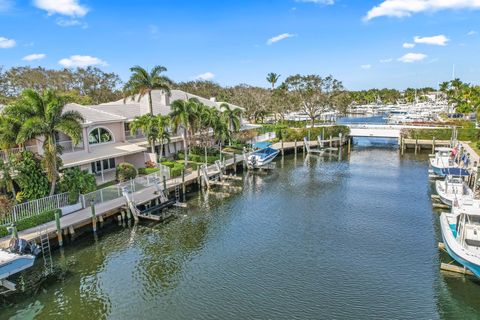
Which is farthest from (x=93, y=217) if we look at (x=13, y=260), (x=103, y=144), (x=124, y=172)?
(x=103, y=144)

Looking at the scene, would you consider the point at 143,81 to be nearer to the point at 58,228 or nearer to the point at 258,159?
the point at 258,159

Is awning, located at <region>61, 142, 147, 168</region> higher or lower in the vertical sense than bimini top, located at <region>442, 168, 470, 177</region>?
higher

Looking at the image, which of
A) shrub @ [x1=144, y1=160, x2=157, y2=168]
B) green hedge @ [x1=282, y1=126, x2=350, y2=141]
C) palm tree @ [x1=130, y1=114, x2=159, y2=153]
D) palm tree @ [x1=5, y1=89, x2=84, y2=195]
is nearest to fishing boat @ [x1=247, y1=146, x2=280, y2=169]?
shrub @ [x1=144, y1=160, x2=157, y2=168]

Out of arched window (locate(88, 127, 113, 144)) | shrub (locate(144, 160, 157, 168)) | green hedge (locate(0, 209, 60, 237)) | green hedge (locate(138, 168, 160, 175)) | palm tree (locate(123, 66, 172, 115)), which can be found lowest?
green hedge (locate(0, 209, 60, 237))

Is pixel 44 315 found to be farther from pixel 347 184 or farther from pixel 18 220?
pixel 347 184

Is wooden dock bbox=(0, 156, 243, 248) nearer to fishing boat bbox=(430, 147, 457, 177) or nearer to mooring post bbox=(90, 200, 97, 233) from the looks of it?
mooring post bbox=(90, 200, 97, 233)
